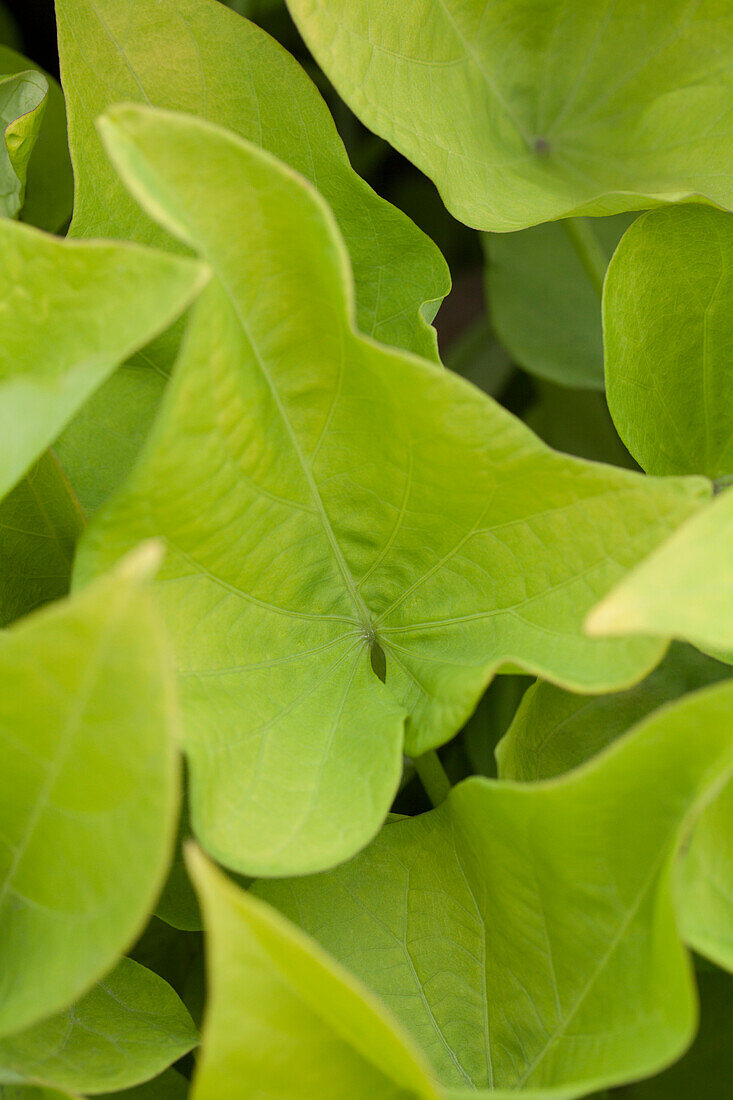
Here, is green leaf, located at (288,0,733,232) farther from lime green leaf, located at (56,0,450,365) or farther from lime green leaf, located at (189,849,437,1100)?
lime green leaf, located at (189,849,437,1100)

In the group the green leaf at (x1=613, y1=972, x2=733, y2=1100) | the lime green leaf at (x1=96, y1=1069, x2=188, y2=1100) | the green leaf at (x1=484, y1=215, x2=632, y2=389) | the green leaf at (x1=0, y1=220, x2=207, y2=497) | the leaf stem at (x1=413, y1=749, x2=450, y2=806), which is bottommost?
the green leaf at (x1=613, y1=972, x2=733, y2=1100)

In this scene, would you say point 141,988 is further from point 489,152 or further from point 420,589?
point 489,152

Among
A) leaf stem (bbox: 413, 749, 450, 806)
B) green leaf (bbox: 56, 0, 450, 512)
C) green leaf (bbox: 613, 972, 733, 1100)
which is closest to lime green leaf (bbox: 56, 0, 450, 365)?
green leaf (bbox: 56, 0, 450, 512)

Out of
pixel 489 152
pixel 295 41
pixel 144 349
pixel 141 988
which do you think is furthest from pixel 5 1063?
pixel 295 41

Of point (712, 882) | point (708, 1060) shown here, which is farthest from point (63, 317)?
point (708, 1060)

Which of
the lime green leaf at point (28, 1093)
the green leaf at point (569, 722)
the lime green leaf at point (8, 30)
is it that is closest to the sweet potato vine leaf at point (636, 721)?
the green leaf at point (569, 722)

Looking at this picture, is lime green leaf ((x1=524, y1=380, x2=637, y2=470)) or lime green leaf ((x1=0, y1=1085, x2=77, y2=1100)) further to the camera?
lime green leaf ((x1=524, y1=380, x2=637, y2=470))

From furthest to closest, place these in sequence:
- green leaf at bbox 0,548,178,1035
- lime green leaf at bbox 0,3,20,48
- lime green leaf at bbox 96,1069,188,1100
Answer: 1. lime green leaf at bbox 0,3,20,48
2. lime green leaf at bbox 96,1069,188,1100
3. green leaf at bbox 0,548,178,1035
